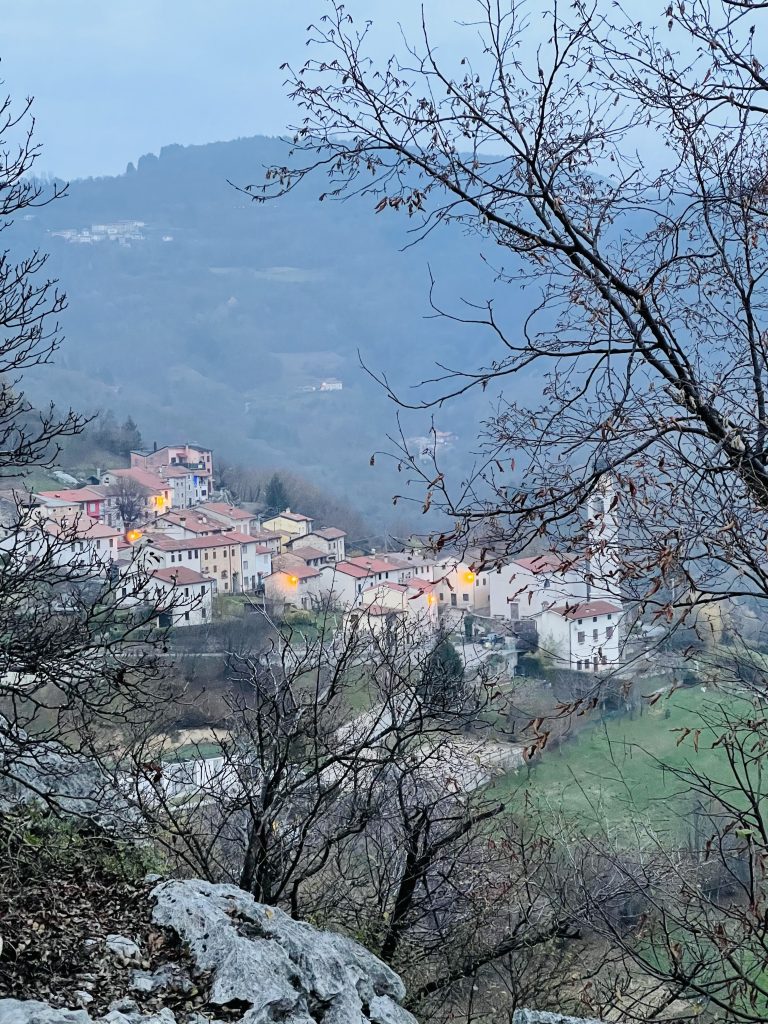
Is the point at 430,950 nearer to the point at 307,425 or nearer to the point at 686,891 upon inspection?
the point at 686,891

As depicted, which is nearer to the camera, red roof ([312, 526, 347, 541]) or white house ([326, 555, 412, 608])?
white house ([326, 555, 412, 608])

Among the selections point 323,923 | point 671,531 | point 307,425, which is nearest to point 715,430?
point 671,531

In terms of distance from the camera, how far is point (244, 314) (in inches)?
4454

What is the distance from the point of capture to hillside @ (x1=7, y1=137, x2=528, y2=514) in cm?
7150

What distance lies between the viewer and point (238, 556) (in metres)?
37.5

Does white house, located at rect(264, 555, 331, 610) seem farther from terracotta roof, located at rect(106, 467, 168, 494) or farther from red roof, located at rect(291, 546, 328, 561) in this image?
terracotta roof, located at rect(106, 467, 168, 494)

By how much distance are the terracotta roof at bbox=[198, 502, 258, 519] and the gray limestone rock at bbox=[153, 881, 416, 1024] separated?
129 ft

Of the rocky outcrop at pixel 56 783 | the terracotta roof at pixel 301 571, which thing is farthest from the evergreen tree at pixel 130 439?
the rocky outcrop at pixel 56 783

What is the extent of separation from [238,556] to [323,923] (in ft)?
107

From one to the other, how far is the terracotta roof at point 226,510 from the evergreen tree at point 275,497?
1.27m

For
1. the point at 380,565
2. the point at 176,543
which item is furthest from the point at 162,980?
the point at 176,543

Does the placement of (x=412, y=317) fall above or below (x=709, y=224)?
above

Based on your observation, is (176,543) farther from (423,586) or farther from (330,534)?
(423,586)

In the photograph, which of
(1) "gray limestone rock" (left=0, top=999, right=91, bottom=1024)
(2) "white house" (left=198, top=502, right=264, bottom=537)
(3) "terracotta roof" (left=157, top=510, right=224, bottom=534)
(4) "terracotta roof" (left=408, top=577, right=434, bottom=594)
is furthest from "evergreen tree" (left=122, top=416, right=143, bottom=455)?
(1) "gray limestone rock" (left=0, top=999, right=91, bottom=1024)
